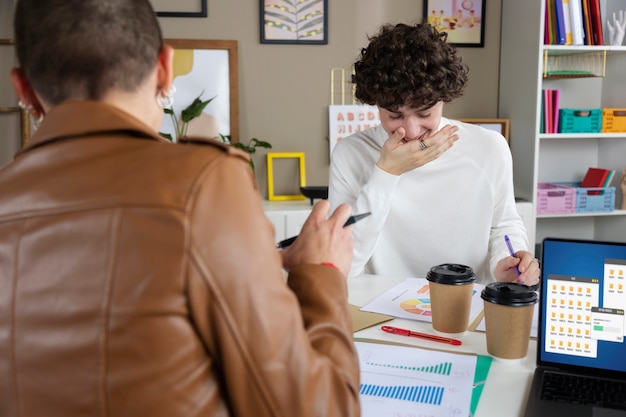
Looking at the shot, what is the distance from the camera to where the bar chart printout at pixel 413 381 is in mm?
973

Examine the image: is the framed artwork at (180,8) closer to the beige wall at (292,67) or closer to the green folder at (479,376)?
the beige wall at (292,67)

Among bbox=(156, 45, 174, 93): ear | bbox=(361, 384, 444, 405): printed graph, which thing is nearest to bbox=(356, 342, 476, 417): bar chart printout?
bbox=(361, 384, 444, 405): printed graph

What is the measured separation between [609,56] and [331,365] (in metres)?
3.47

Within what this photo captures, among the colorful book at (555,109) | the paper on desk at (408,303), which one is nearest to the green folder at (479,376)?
the paper on desk at (408,303)

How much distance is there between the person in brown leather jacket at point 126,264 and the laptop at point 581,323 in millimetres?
521

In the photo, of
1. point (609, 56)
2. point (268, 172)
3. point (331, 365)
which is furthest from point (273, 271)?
point (609, 56)

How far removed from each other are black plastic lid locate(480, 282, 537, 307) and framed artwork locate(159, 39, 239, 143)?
235 centimetres

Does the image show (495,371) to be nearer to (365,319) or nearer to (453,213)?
(365,319)

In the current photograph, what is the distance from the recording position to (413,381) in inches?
42.0

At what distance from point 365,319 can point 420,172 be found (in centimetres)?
66

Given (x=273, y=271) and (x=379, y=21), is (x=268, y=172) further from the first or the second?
(x=273, y=271)

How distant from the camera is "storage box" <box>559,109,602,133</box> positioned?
3.34 m

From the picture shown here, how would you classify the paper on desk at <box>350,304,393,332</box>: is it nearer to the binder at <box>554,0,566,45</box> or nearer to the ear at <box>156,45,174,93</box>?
the ear at <box>156,45,174,93</box>

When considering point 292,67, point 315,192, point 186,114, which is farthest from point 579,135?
point 186,114
